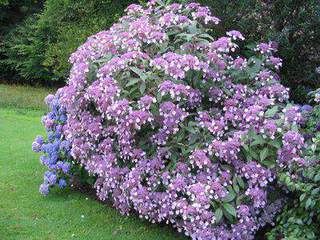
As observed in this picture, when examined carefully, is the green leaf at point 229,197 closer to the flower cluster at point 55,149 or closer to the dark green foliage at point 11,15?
the flower cluster at point 55,149

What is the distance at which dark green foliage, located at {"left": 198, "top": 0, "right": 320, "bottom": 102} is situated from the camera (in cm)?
537

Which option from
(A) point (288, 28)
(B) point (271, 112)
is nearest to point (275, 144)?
(B) point (271, 112)

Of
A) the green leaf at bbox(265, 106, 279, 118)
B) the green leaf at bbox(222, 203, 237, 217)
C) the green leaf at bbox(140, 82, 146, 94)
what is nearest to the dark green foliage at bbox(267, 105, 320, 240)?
the green leaf at bbox(222, 203, 237, 217)

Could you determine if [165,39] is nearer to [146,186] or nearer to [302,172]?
[146,186]

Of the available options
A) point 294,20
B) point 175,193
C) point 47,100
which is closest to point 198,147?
point 175,193


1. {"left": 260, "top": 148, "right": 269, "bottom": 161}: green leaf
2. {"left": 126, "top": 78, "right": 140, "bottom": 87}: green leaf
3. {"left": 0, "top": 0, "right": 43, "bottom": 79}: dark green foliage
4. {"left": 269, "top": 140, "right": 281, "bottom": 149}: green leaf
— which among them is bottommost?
{"left": 0, "top": 0, "right": 43, "bottom": 79}: dark green foliage

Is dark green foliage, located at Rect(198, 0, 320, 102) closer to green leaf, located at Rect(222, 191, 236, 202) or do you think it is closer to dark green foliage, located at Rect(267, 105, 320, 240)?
dark green foliage, located at Rect(267, 105, 320, 240)

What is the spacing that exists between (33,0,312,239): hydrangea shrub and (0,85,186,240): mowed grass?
25 centimetres

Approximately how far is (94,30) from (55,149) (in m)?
7.57

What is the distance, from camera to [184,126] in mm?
4461

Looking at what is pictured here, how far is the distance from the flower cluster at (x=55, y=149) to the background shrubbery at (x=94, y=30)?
6.68 feet

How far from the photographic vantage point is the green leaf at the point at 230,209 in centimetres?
400

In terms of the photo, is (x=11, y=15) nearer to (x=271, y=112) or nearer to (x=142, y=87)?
(x=142, y=87)

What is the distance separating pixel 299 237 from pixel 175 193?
101 cm
